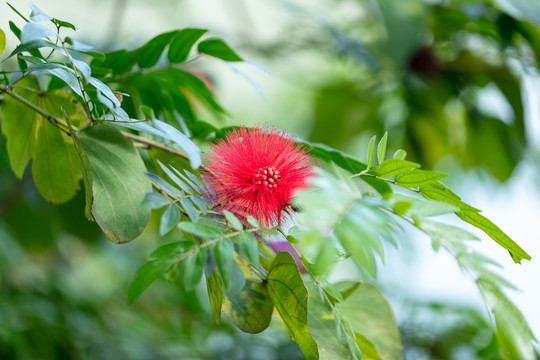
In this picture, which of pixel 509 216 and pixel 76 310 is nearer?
pixel 76 310

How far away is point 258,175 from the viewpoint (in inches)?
11.6

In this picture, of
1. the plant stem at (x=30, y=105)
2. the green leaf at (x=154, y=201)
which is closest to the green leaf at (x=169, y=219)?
the green leaf at (x=154, y=201)

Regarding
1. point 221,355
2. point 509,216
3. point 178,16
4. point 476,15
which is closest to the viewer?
point 221,355

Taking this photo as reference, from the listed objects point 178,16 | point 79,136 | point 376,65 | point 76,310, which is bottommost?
point 76,310

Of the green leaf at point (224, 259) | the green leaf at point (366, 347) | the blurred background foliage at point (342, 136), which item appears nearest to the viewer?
the green leaf at point (224, 259)

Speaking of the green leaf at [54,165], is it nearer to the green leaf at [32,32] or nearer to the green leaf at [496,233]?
the green leaf at [32,32]

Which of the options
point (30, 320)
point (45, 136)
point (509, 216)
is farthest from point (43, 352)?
point (509, 216)

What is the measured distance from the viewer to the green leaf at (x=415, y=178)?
28cm

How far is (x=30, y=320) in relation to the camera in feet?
2.21

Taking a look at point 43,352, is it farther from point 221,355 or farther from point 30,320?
point 221,355

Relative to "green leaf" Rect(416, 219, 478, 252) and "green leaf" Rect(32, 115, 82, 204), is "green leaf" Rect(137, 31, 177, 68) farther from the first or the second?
"green leaf" Rect(416, 219, 478, 252)

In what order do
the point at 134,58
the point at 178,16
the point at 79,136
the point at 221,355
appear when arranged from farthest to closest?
the point at 178,16 < the point at 221,355 < the point at 134,58 < the point at 79,136

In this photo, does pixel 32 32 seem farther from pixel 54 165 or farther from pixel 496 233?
pixel 496 233

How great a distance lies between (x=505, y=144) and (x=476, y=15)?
9.4 inches
